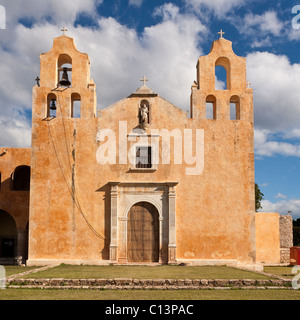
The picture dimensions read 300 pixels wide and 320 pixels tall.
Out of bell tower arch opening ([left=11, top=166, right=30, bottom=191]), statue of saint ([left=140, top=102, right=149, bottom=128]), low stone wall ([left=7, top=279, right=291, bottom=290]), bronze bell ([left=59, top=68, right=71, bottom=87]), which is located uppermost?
bronze bell ([left=59, top=68, right=71, bottom=87])

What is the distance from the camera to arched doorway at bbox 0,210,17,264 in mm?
23406

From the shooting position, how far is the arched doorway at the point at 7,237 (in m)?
23.4

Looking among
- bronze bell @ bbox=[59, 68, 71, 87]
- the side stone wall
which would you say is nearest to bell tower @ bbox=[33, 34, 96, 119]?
bronze bell @ bbox=[59, 68, 71, 87]

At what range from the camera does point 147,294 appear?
9602mm

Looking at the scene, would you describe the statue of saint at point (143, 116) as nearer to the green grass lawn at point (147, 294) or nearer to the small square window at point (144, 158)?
the small square window at point (144, 158)

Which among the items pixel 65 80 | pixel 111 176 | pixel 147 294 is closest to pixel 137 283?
pixel 147 294

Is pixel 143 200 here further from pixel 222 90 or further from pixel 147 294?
pixel 147 294

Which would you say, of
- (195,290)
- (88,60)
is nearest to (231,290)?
(195,290)

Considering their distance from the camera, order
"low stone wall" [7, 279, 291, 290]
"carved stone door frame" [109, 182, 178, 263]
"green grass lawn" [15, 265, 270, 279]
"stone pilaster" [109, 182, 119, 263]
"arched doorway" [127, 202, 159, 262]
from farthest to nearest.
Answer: "arched doorway" [127, 202, 159, 262] < "carved stone door frame" [109, 182, 178, 263] < "stone pilaster" [109, 182, 119, 263] < "green grass lawn" [15, 265, 270, 279] < "low stone wall" [7, 279, 291, 290]

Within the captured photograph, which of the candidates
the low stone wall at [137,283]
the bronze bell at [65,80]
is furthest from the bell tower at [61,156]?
the low stone wall at [137,283]

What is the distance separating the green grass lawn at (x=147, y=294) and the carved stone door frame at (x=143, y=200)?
23.5ft

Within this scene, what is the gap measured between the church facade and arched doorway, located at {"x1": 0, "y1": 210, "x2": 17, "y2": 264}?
6.63 meters

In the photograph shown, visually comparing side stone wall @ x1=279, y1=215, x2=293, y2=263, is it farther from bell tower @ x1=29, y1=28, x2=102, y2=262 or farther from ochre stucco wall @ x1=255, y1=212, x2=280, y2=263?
bell tower @ x1=29, y1=28, x2=102, y2=262
